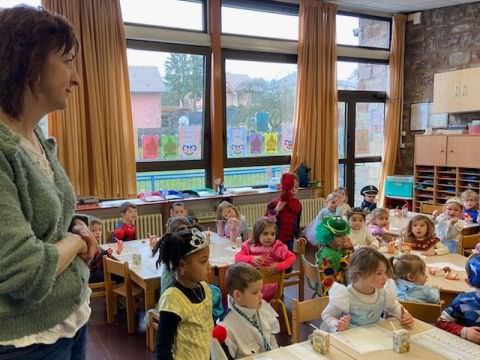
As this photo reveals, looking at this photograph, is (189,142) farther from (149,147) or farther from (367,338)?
(367,338)

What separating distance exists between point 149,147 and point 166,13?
178cm

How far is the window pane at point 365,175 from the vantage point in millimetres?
7871

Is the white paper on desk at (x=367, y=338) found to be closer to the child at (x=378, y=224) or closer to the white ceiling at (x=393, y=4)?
the child at (x=378, y=224)

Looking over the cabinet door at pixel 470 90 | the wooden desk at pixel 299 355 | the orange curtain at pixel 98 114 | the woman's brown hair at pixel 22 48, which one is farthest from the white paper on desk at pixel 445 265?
the cabinet door at pixel 470 90

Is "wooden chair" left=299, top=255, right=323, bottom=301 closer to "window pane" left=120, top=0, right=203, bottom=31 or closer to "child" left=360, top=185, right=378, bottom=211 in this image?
"child" left=360, top=185, right=378, bottom=211

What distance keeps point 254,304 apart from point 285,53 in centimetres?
516

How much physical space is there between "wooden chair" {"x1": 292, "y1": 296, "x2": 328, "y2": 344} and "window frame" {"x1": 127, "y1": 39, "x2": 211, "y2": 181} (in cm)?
393

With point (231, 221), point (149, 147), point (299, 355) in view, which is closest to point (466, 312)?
point (299, 355)

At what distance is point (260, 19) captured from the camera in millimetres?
6535

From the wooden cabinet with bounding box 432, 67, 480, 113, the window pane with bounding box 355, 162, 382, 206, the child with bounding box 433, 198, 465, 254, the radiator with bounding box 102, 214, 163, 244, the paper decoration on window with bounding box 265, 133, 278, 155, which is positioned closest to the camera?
the child with bounding box 433, 198, 465, 254

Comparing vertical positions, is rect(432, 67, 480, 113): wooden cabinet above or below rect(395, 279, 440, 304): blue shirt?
above

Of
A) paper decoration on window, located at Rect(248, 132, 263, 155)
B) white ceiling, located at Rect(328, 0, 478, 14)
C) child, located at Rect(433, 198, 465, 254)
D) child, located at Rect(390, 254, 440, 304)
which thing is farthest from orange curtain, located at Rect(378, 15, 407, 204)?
child, located at Rect(390, 254, 440, 304)

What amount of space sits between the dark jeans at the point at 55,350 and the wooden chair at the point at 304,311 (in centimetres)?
126

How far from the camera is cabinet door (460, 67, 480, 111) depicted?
21.3 feet
